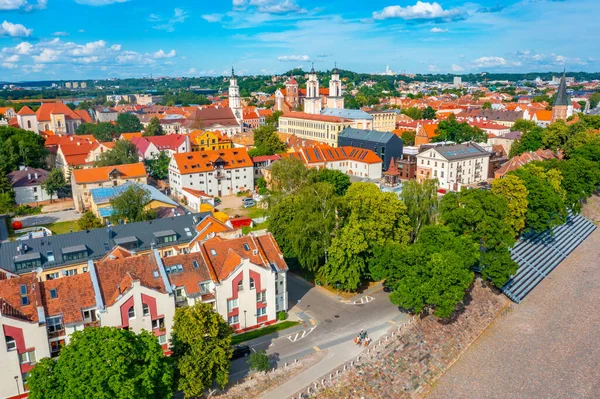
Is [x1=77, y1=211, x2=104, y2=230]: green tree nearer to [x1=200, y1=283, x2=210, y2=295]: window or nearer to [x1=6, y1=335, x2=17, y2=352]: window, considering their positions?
[x1=200, y1=283, x2=210, y2=295]: window

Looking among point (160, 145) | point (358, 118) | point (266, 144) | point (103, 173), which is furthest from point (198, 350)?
point (358, 118)

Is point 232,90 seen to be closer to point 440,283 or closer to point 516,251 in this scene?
point 516,251

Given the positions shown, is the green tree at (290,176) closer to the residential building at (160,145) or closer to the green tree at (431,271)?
the green tree at (431,271)

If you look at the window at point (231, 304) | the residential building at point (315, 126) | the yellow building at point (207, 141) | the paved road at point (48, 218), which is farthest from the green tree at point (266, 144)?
the window at point (231, 304)

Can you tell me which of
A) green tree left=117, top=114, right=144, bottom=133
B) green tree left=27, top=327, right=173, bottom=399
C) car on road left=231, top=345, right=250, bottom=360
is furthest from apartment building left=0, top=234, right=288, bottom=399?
green tree left=117, top=114, right=144, bottom=133

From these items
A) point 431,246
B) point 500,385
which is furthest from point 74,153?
point 500,385

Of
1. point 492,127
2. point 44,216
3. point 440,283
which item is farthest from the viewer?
point 492,127
